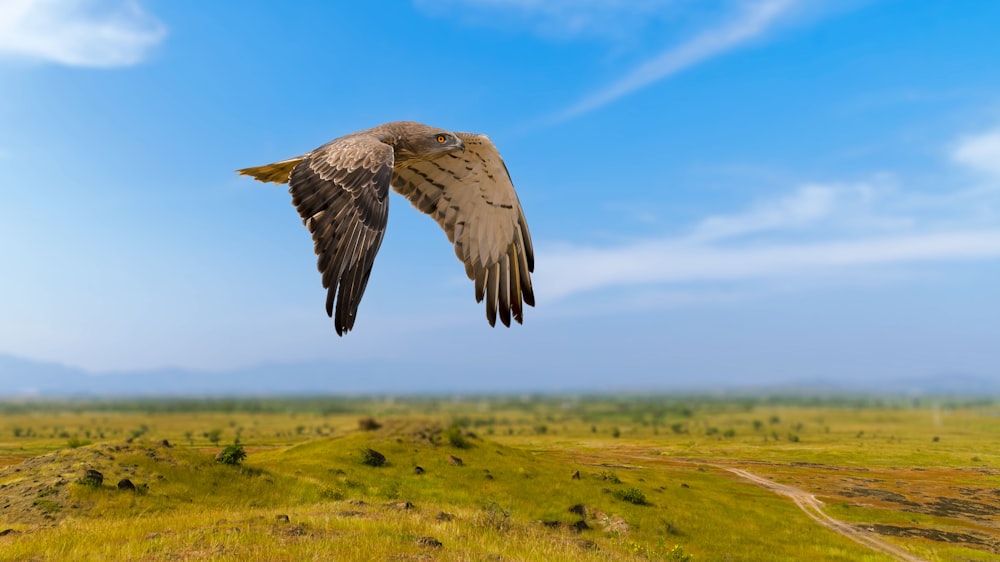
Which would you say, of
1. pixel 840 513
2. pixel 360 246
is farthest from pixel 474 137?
pixel 840 513

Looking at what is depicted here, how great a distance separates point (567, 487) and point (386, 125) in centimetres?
2173

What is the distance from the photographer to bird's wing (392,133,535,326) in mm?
9875

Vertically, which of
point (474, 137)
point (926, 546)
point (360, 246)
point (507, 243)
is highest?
point (474, 137)

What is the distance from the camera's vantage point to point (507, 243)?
10.3 m

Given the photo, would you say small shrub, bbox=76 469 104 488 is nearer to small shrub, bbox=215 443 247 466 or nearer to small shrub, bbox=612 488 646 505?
small shrub, bbox=215 443 247 466

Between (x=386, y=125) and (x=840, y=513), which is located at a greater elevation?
(x=386, y=125)

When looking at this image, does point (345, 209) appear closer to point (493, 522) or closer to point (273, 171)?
point (273, 171)

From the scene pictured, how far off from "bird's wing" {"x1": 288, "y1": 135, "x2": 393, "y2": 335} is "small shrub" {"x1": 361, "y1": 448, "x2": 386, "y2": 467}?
930 inches

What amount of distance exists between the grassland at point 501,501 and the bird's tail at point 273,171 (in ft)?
19.2

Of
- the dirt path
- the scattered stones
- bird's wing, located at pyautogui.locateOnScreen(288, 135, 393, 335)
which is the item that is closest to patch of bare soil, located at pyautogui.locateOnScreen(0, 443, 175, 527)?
the scattered stones

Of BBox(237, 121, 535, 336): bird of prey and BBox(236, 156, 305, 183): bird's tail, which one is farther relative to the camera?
BBox(236, 156, 305, 183): bird's tail

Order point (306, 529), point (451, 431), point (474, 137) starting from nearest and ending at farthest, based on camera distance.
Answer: point (474, 137)
point (306, 529)
point (451, 431)

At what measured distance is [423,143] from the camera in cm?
984

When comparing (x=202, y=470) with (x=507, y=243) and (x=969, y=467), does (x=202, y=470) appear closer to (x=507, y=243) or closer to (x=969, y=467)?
(x=507, y=243)
